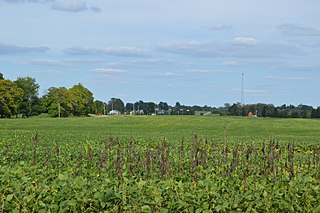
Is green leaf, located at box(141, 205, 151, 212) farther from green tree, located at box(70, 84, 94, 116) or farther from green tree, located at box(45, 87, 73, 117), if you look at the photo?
green tree, located at box(70, 84, 94, 116)

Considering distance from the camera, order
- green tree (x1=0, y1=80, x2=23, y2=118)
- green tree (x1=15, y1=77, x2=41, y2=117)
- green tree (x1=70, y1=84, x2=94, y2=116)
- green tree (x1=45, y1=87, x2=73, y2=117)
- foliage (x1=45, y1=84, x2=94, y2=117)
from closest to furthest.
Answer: green tree (x1=0, y1=80, x2=23, y2=118), green tree (x1=15, y1=77, x2=41, y2=117), green tree (x1=45, y1=87, x2=73, y2=117), foliage (x1=45, y1=84, x2=94, y2=117), green tree (x1=70, y1=84, x2=94, y2=116)

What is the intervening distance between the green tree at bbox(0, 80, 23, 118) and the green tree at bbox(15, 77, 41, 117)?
27.7ft

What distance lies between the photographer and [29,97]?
376 ft

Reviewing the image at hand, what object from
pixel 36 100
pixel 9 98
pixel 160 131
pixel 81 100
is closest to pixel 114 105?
pixel 81 100

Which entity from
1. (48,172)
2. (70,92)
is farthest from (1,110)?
(48,172)

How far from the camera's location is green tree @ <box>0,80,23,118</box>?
98250 mm

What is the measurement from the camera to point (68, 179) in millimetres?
7660

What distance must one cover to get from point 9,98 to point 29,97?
15.4m

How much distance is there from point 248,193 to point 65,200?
2.36m

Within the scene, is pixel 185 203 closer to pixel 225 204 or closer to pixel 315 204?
pixel 225 204

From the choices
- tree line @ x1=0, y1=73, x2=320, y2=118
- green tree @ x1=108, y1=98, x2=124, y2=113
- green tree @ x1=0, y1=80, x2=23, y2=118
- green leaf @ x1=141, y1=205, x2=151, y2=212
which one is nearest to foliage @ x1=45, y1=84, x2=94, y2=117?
tree line @ x1=0, y1=73, x2=320, y2=118

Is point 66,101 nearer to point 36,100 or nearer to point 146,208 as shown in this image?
point 36,100

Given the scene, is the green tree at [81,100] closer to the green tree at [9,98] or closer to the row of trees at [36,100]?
the row of trees at [36,100]

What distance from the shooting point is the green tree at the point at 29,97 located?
114 meters
